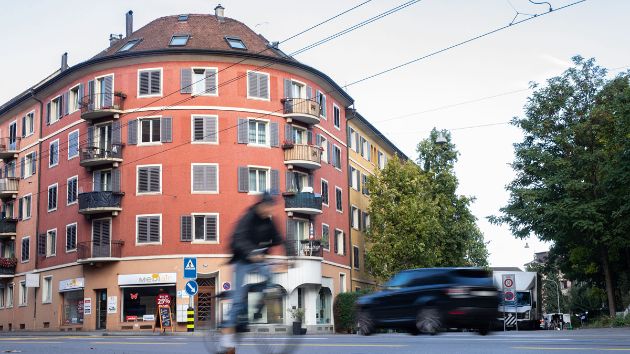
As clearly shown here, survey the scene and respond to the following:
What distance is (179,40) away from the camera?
5169 cm

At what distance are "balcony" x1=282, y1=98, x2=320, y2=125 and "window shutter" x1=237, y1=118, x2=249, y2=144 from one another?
3.05m

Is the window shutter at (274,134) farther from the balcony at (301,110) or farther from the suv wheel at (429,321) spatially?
the suv wheel at (429,321)

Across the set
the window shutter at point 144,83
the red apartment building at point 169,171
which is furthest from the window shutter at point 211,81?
the window shutter at point 144,83

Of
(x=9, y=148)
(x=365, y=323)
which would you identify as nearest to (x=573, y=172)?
(x=365, y=323)

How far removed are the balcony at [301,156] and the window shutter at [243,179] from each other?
313cm

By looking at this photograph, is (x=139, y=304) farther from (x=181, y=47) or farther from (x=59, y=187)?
(x=181, y=47)

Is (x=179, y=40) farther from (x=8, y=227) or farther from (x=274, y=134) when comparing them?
(x=8, y=227)

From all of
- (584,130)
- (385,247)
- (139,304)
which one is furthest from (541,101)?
(139,304)

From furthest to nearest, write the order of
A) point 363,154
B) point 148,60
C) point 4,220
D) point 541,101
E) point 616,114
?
point 363,154 → point 4,220 → point 541,101 → point 148,60 → point 616,114

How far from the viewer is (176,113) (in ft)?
162

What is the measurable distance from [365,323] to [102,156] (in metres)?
36.5

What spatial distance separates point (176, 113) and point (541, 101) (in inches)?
954

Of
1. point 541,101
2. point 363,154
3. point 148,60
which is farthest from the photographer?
point 363,154

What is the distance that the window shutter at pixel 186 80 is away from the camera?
49719 millimetres
